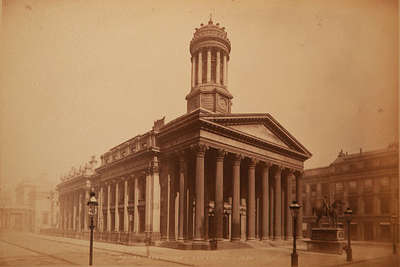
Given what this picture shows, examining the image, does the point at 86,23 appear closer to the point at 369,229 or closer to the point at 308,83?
the point at 308,83

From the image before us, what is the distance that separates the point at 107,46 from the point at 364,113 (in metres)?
12.1

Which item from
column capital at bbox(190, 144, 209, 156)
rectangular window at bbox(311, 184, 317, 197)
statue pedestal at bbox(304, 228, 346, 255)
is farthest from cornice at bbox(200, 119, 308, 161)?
statue pedestal at bbox(304, 228, 346, 255)

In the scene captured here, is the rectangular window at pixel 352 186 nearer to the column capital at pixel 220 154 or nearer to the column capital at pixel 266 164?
the column capital at pixel 266 164

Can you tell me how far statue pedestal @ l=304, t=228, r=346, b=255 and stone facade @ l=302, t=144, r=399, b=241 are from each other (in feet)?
3.36

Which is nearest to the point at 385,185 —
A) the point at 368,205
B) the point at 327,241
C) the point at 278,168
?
A: the point at 368,205

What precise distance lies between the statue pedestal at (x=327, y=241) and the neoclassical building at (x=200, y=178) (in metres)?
4.13

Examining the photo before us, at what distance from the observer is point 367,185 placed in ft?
74.8

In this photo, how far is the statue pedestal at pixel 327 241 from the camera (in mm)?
23062

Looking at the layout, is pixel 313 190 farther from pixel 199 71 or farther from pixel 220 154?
pixel 199 71

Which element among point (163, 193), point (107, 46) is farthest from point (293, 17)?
point (163, 193)

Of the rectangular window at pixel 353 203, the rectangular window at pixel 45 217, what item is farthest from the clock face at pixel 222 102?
the rectangular window at pixel 45 217

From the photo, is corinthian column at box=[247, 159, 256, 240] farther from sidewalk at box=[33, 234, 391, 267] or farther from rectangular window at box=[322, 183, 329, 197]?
sidewalk at box=[33, 234, 391, 267]

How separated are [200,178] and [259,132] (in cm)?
491

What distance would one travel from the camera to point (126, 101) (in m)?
20.1
